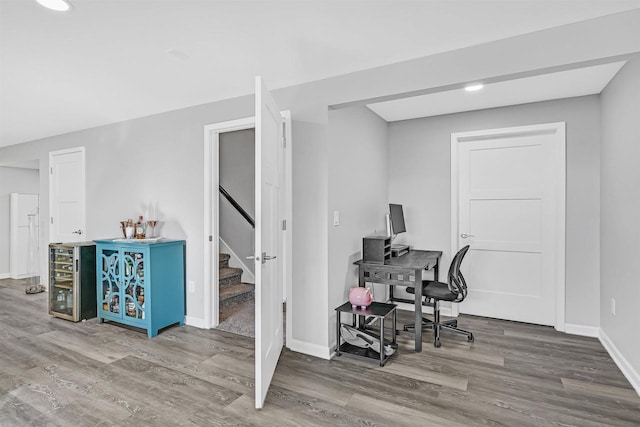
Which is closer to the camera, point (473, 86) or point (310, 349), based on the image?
point (473, 86)

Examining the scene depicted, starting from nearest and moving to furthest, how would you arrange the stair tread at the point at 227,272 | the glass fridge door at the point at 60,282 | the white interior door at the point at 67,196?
the glass fridge door at the point at 60,282, the stair tread at the point at 227,272, the white interior door at the point at 67,196

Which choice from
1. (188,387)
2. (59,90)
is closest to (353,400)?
(188,387)

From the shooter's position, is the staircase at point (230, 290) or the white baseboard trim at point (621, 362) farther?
the staircase at point (230, 290)

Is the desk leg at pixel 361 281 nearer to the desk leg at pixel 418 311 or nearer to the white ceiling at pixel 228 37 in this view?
the desk leg at pixel 418 311

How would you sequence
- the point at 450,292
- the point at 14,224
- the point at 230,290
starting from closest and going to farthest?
the point at 450,292 < the point at 230,290 < the point at 14,224

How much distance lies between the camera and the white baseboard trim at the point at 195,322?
11.7 ft

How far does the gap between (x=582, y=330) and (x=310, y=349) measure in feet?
8.40

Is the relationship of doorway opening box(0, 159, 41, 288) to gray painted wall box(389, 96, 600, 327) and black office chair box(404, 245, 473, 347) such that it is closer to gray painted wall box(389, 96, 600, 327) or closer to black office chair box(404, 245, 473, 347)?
gray painted wall box(389, 96, 600, 327)

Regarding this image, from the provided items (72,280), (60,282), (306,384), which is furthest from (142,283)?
(306,384)

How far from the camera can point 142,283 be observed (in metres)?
3.43

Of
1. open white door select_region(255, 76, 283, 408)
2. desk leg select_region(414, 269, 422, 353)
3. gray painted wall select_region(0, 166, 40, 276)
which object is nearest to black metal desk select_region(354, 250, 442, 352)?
desk leg select_region(414, 269, 422, 353)

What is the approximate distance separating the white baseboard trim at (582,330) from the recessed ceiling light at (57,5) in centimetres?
453

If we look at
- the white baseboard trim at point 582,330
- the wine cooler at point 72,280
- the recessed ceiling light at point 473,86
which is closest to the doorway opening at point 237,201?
the wine cooler at point 72,280

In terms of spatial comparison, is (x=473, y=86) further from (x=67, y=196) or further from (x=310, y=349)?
(x=67, y=196)
